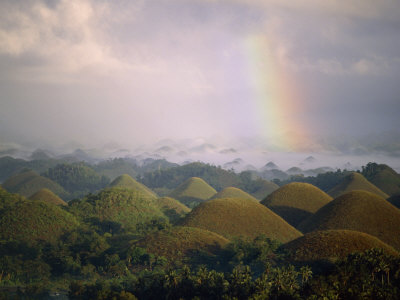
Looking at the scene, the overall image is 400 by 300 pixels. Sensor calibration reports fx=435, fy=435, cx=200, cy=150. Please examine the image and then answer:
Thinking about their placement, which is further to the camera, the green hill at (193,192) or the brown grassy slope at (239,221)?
the green hill at (193,192)

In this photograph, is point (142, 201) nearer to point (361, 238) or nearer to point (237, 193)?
point (237, 193)

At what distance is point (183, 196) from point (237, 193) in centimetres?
1621

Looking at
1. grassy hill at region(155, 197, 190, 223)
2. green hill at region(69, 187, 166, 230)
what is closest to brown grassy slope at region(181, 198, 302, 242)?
green hill at region(69, 187, 166, 230)

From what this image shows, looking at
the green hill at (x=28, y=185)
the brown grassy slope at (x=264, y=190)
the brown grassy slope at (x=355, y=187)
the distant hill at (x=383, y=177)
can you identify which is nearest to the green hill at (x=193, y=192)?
the brown grassy slope at (x=264, y=190)

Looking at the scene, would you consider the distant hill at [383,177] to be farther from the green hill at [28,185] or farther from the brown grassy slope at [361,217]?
the green hill at [28,185]

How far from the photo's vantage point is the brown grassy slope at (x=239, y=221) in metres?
54.3

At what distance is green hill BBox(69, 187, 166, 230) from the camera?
67.4 m

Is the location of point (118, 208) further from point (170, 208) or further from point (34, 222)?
point (34, 222)

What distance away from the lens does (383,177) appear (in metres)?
115

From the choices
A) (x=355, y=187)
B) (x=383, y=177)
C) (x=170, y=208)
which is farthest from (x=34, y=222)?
(x=383, y=177)

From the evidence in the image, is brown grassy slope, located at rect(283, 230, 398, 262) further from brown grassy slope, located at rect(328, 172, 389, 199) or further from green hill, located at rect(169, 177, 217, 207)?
green hill, located at rect(169, 177, 217, 207)

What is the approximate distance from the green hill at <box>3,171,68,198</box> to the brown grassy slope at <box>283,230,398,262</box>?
90859 mm

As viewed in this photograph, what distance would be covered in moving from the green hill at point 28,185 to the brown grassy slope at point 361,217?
82.2 metres

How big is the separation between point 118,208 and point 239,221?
2368 cm
